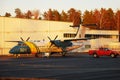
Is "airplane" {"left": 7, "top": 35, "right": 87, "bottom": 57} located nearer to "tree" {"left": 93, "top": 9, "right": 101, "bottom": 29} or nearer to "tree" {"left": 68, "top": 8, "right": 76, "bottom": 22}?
"tree" {"left": 93, "top": 9, "right": 101, "bottom": 29}

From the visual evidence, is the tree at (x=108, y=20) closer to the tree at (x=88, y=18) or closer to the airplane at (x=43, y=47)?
the tree at (x=88, y=18)

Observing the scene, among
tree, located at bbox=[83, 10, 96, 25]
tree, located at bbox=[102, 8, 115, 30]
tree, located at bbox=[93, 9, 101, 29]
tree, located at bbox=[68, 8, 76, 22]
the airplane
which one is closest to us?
the airplane

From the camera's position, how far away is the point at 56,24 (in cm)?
8288

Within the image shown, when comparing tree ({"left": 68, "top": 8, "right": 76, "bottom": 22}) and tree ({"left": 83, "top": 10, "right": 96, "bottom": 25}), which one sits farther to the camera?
tree ({"left": 68, "top": 8, "right": 76, "bottom": 22})

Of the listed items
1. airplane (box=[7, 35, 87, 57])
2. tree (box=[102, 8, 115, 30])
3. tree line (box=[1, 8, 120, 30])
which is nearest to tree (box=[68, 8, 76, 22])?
tree line (box=[1, 8, 120, 30])

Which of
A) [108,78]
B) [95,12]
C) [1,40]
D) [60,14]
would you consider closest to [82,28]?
[1,40]

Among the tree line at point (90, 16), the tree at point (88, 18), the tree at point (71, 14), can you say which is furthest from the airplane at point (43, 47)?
the tree at point (71, 14)

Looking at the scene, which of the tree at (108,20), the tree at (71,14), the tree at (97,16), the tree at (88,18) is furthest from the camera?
the tree at (71,14)

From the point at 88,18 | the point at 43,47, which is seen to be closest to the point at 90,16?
the point at 88,18

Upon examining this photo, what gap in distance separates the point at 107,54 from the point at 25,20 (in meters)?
24.9

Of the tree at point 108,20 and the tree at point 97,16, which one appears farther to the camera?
the tree at point 97,16

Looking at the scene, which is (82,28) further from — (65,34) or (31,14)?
(31,14)

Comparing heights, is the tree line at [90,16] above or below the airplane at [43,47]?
above

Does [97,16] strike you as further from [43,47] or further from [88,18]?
[43,47]
